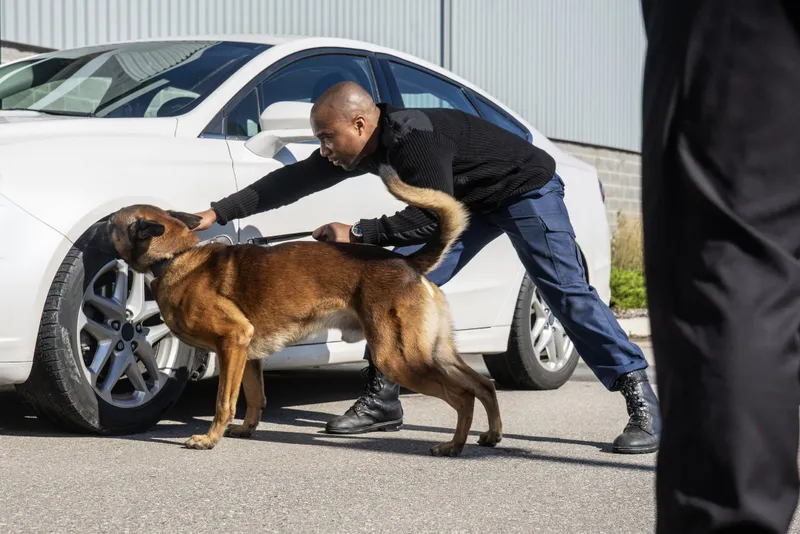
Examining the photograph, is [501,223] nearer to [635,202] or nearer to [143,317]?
[143,317]

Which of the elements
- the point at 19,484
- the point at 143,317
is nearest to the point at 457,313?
the point at 143,317

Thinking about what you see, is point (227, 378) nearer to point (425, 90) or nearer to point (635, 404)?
point (635, 404)

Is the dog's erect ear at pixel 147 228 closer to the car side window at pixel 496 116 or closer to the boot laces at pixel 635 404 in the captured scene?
the boot laces at pixel 635 404

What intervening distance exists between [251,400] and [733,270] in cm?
378

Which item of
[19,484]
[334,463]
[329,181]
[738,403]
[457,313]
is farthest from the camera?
[457,313]

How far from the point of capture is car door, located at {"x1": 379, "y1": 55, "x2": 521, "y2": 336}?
570 cm

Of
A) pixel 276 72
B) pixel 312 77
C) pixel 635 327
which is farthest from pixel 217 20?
pixel 276 72

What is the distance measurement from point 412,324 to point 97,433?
1.31 metres

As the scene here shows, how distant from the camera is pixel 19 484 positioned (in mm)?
3615

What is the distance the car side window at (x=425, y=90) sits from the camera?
593cm

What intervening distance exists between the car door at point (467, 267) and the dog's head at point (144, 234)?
1.51 metres

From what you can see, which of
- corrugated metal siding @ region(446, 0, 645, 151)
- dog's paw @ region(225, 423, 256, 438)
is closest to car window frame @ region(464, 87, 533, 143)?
dog's paw @ region(225, 423, 256, 438)

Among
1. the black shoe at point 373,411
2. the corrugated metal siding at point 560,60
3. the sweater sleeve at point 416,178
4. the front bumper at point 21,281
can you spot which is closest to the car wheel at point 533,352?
the black shoe at point 373,411

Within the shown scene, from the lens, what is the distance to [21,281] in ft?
13.4
